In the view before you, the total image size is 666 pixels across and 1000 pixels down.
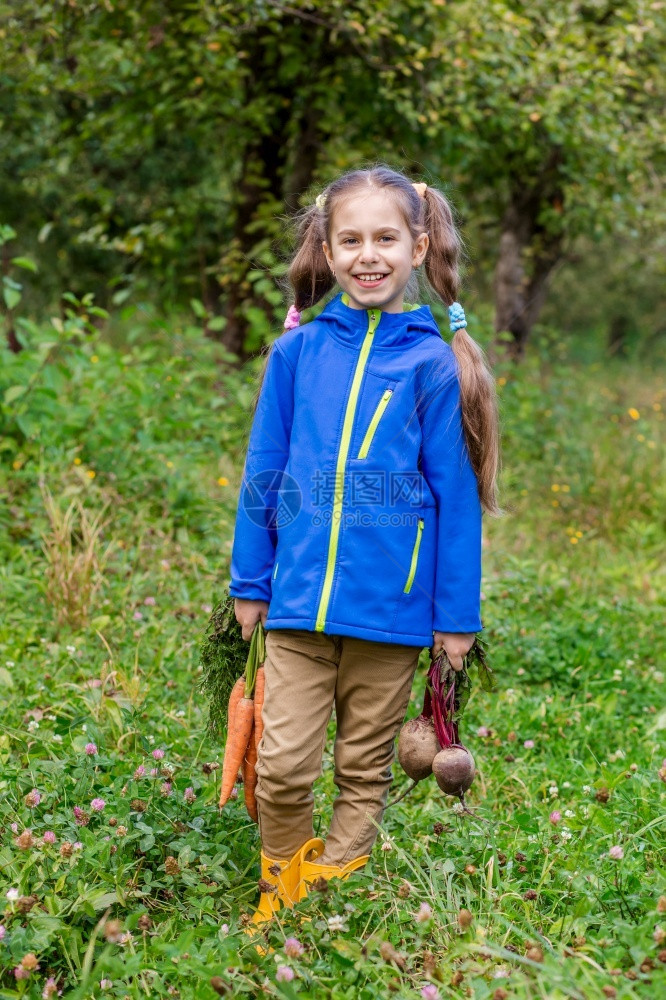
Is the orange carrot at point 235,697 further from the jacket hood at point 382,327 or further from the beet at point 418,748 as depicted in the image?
the jacket hood at point 382,327

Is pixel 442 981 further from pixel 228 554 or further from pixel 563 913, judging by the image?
pixel 228 554

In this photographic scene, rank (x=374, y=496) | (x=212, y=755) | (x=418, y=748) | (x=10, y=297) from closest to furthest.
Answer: (x=374, y=496)
(x=418, y=748)
(x=212, y=755)
(x=10, y=297)

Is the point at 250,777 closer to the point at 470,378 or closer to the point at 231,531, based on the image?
the point at 470,378

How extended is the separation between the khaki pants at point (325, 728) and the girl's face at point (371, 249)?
A: 84cm

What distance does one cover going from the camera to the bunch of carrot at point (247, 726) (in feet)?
8.37

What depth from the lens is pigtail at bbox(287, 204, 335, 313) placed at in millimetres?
2760

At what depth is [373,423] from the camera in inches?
94.7

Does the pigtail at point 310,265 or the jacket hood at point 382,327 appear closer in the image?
the jacket hood at point 382,327

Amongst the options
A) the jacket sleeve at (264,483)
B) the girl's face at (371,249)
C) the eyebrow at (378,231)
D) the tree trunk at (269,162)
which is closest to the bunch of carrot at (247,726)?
the jacket sleeve at (264,483)

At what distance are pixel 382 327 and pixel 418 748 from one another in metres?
1.03

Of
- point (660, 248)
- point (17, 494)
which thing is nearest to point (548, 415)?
point (660, 248)

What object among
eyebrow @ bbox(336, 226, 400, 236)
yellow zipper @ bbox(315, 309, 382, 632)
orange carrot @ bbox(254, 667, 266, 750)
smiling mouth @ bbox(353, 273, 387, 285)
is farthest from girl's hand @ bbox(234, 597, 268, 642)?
eyebrow @ bbox(336, 226, 400, 236)

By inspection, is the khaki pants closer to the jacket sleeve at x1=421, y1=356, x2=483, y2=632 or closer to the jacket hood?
the jacket sleeve at x1=421, y1=356, x2=483, y2=632

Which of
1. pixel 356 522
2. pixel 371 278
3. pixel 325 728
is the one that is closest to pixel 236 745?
pixel 325 728
